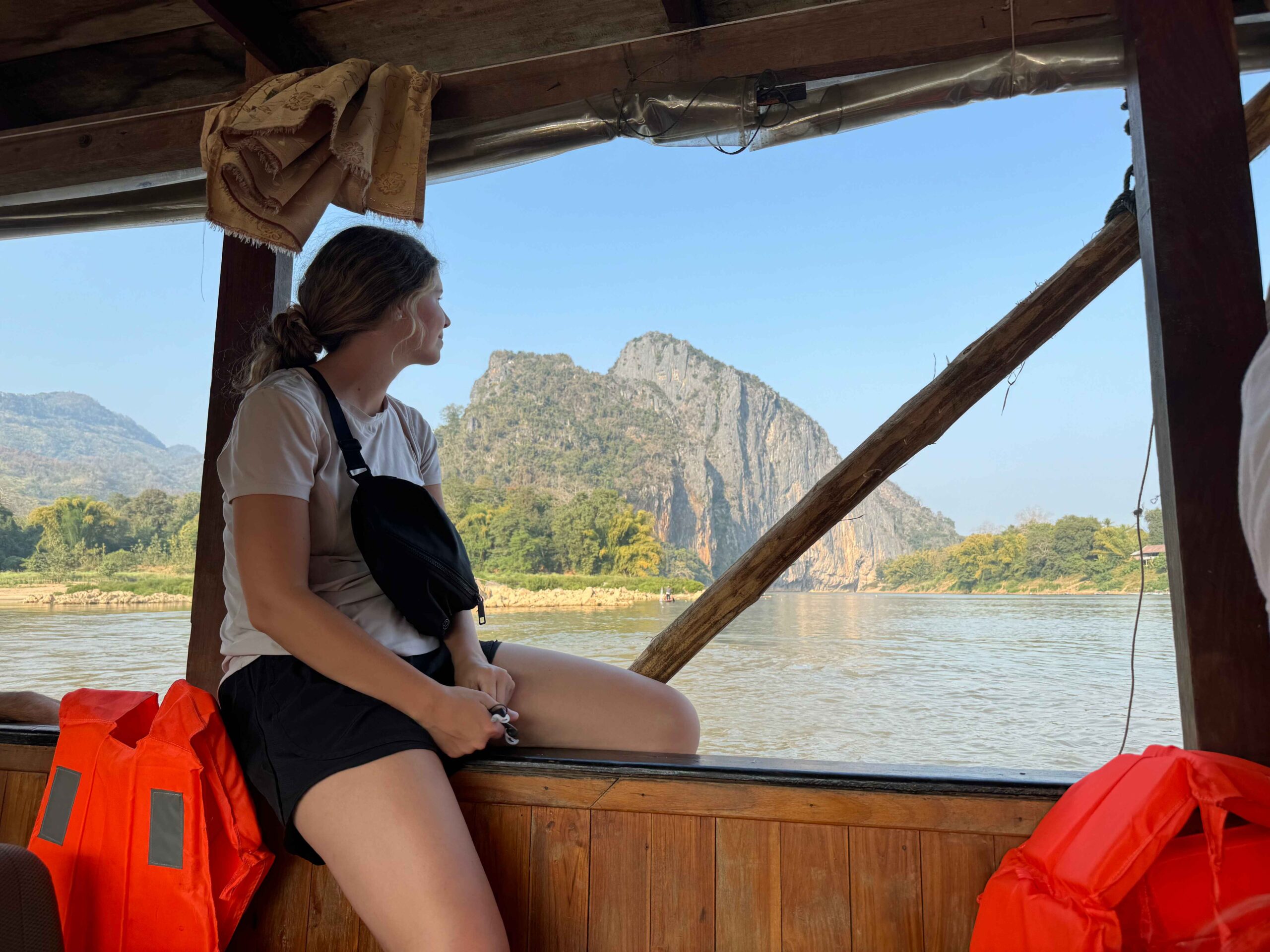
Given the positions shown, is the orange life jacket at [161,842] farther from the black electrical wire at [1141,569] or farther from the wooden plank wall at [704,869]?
the black electrical wire at [1141,569]

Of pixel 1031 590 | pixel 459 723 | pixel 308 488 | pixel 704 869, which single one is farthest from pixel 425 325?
pixel 1031 590

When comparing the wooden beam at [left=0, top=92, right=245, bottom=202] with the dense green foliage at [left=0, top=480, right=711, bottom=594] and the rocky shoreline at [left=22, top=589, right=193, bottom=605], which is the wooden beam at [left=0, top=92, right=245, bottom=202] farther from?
the rocky shoreline at [left=22, top=589, right=193, bottom=605]

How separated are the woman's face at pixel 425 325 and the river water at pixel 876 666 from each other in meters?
2.21

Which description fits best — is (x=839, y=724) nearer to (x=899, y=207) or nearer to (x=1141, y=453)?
(x=1141, y=453)

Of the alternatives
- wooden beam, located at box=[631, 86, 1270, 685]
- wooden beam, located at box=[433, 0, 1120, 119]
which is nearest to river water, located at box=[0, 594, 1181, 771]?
Answer: wooden beam, located at box=[631, 86, 1270, 685]

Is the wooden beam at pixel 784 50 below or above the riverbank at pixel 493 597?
above

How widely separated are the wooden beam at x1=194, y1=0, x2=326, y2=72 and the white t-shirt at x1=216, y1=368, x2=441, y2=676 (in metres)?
0.95

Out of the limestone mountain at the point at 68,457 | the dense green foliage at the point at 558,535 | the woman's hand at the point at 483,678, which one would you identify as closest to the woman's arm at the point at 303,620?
the woman's hand at the point at 483,678

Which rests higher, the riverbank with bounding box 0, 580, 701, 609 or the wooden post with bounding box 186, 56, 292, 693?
the wooden post with bounding box 186, 56, 292, 693

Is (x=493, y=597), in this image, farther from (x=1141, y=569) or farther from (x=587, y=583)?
(x=1141, y=569)

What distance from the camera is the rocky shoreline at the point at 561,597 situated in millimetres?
16641

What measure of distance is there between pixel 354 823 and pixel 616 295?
48.4 metres

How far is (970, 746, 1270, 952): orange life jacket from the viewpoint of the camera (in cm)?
68

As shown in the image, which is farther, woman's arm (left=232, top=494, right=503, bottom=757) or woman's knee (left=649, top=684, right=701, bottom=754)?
woman's knee (left=649, top=684, right=701, bottom=754)
